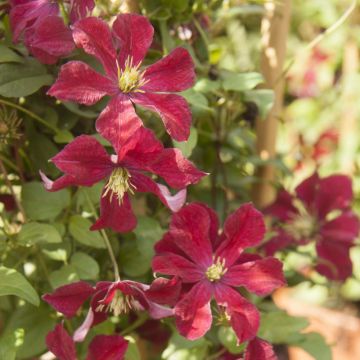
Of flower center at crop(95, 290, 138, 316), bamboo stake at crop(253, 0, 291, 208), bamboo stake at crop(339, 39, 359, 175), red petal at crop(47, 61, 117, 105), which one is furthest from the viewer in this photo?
bamboo stake at crop(339, 39, 359, 175)

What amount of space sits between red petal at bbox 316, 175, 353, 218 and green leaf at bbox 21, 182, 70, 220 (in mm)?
441

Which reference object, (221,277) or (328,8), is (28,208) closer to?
(221,277)

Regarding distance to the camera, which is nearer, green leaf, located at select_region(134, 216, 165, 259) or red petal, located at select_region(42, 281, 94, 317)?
red petal, located at select_region(42, 281, 94, 317)

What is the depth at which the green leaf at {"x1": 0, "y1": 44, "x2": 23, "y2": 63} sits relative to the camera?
646mm

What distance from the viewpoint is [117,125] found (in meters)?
0.58

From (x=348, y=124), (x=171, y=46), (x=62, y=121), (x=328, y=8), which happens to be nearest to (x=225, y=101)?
(x=171, y=46)

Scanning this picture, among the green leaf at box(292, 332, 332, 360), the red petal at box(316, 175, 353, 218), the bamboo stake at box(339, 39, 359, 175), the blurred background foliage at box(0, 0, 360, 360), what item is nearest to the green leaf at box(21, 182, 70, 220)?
the blurred background foliage at box(0, 0, 360, 360)

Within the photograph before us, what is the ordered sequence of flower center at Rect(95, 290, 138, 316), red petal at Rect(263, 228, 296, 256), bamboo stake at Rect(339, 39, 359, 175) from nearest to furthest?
flower center at Rect(95, 290, 138, 316), red petal at Rect(263, 228, 296, 256), bamboo stake at Rect(339, 39, 359, 175)

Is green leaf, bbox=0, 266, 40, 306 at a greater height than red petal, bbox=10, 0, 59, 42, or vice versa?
red petal, bbox=10, 0, 59, 42

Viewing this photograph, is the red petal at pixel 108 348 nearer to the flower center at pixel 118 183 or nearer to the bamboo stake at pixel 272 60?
the flower center at pixel 118 183

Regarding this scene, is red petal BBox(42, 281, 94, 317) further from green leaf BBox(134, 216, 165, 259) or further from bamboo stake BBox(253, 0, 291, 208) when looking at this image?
bamboo stake BBox(253, 0, 291, 208)

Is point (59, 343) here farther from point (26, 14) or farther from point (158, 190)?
point (26, 14)

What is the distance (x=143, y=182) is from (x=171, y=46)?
0.22 meters

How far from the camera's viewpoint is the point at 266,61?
1.04 m
